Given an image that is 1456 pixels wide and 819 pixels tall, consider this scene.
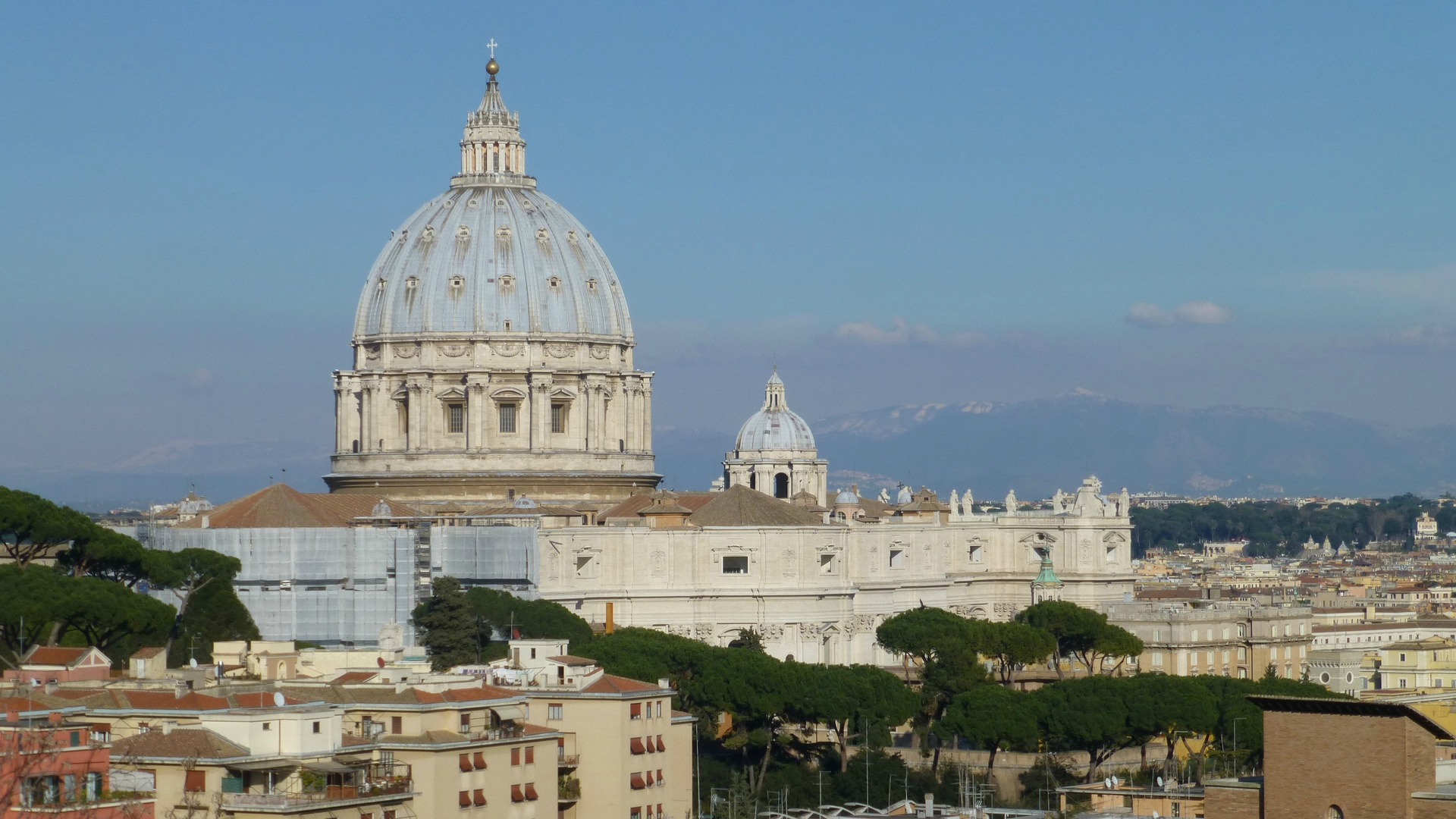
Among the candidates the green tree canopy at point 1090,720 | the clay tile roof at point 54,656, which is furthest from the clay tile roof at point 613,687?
the green tree canopy at point 1090,720

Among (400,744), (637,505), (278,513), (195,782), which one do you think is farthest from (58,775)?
(637,505)

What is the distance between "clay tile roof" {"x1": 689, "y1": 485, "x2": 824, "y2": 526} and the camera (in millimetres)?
108875

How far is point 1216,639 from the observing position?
4306 inches

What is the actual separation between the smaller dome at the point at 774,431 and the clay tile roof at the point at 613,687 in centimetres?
8702

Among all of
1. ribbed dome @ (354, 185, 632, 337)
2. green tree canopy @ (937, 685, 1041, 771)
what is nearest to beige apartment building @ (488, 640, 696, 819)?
green tree canopy @ (937, 685, 1041, 771)

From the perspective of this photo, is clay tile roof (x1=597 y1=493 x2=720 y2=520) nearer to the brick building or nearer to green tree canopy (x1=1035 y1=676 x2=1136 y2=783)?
green tree canopy (x1=1035 y1=676 x2=1136 y2=783)

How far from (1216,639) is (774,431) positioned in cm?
4386

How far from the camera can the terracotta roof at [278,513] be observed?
338 feet

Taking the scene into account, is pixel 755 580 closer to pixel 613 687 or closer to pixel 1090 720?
pixel 1090 720

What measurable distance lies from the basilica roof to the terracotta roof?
13.4 m

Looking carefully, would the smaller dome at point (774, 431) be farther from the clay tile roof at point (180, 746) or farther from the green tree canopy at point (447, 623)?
the clay tile roof at point (180, 746)

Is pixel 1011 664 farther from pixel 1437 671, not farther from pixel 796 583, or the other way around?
pixel 1437 671

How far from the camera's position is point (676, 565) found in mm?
107062

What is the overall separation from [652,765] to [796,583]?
47667mm
